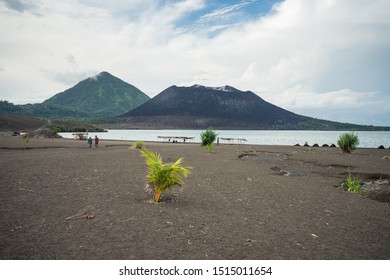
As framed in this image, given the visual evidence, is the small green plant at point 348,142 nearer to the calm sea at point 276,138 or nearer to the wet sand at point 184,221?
the calm sea at point 276,138

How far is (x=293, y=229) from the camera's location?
5.80 m

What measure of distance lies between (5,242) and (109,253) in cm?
179

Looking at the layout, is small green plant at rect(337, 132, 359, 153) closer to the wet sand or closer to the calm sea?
the calm sea

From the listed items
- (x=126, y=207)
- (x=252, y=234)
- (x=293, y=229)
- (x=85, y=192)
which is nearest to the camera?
(x=252, y=234)

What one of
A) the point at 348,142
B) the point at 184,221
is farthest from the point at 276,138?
the point at 184,221

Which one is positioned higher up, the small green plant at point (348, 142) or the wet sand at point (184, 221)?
the small green plant at point (348, 142)

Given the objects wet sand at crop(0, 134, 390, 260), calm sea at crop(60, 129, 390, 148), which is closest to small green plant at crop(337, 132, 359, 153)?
calm sea at crop(60, 129, 390, 148)

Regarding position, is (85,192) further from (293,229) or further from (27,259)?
(293,229)

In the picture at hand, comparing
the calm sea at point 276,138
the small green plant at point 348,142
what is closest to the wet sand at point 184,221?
the calm sea at point 276,138

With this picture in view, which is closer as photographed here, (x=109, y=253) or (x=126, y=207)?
(x=109, y=253)

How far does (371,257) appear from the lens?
475 cm

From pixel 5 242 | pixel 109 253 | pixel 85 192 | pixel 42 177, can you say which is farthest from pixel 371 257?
pixel 42 177

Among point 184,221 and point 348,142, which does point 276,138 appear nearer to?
point 348,142

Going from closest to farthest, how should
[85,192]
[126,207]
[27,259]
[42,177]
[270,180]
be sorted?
1. [27,259]
2. [126,207]
3. [85,192]
4. [42,177]
5. [270,180]
